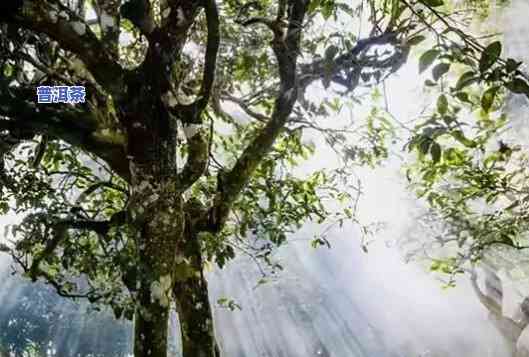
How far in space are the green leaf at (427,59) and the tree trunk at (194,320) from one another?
1.76 metres

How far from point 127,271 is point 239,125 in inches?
61.4

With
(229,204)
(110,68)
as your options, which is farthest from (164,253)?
(110,68)

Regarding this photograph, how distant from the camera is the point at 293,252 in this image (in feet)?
63.5

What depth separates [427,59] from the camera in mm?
984

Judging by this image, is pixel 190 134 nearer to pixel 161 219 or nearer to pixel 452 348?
pixel 161 219

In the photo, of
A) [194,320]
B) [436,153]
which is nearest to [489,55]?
[436,153]

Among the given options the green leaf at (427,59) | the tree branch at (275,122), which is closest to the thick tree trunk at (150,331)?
the tree branch at (275,122)

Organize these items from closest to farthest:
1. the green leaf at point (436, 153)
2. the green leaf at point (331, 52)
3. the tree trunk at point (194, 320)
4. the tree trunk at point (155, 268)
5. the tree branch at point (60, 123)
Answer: the green leaf at point (436, 153) → the green leaf at point (331, 52) → the tree trunk at point (155, 268) → the tree branch at point (60, 123) → the tree trunk at point (194, 320)

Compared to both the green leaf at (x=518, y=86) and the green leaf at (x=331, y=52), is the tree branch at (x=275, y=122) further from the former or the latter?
the green leaf at (x=518, y=86)

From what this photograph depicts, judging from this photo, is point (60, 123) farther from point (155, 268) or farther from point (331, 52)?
point (331, 52)

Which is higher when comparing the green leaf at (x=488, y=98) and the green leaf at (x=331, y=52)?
the green leaf at (x=331, y=52)

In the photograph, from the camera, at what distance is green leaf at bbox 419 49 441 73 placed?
3.21 ft

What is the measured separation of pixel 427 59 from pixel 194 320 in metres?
1.84

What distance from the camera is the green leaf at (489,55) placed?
36.5 inches
